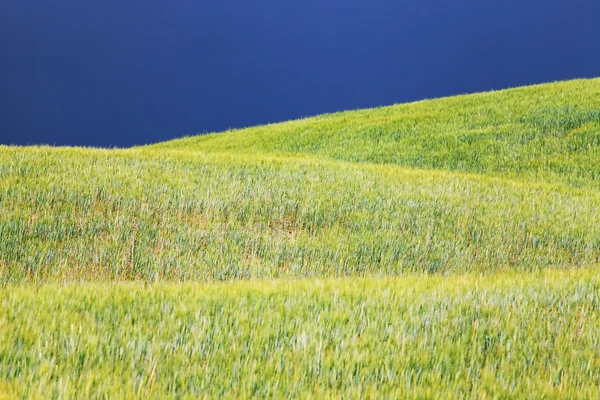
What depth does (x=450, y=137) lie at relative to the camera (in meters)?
25.9

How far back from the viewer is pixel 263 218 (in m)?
11.4

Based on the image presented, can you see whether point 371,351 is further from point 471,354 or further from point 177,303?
point 177,303

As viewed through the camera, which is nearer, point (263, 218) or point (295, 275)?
point (295, 275)

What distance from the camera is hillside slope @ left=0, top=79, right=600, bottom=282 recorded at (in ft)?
30.7

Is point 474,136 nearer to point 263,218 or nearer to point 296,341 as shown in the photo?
point 263,218

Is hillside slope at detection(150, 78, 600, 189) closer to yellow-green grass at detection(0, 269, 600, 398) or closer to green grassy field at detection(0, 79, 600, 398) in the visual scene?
green grassy field at detection(0, 79, 600, 398)

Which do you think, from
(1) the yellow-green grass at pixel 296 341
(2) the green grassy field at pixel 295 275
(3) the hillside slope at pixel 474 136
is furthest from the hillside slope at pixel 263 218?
(1) the yellow-green grass at pixel 296 341

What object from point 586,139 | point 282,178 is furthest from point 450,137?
point 282,178

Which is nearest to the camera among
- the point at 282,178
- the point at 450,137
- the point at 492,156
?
the point at 282,178

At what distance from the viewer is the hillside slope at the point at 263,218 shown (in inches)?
368

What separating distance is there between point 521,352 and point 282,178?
33.4 feet

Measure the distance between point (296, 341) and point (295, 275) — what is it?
4.54 meters

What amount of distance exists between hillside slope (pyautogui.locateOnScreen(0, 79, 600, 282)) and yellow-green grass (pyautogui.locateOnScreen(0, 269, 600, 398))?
8.78 ft

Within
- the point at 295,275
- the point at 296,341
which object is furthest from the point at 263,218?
the point at 296,341
